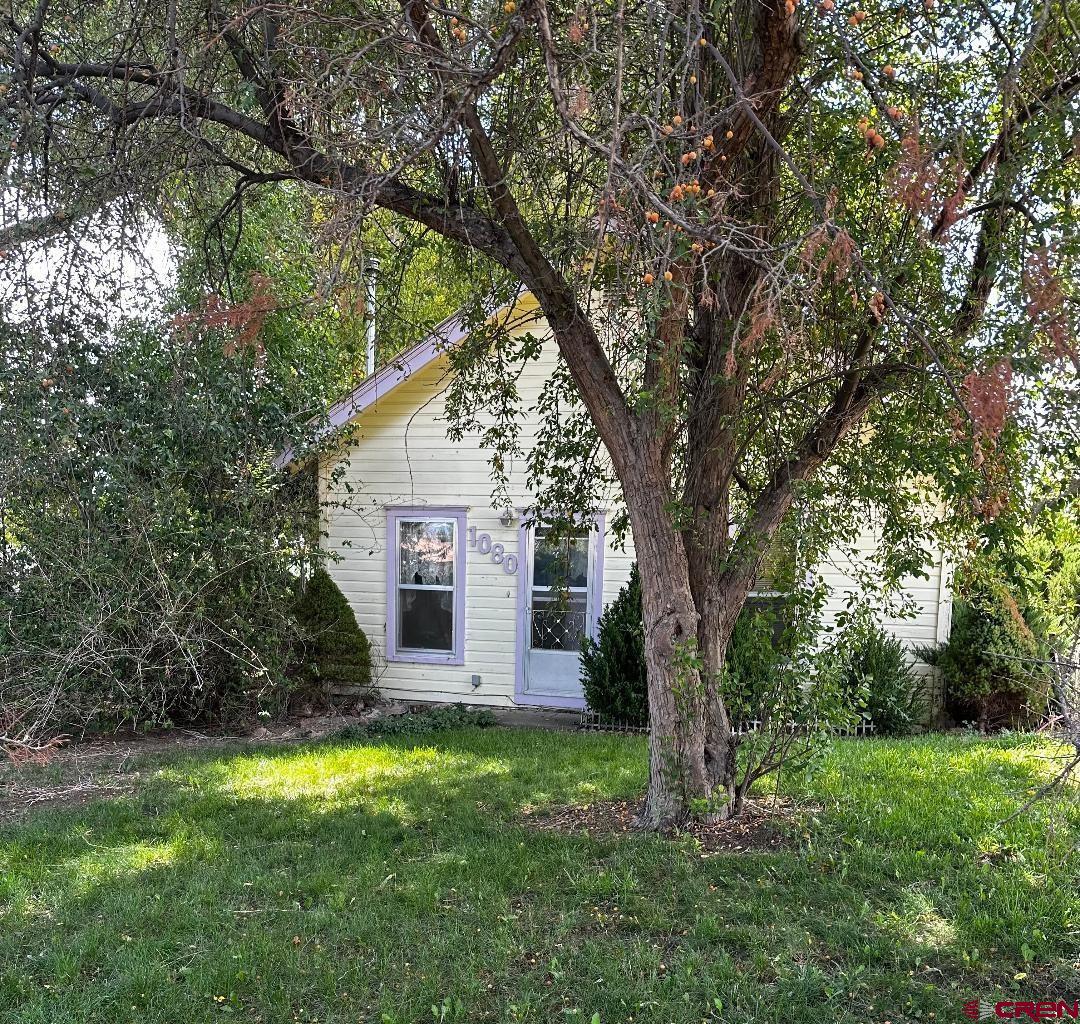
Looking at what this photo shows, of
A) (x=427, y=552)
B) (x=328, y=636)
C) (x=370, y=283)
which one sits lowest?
(x=328, y=636)

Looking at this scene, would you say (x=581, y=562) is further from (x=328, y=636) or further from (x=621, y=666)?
(x=328, y=636)

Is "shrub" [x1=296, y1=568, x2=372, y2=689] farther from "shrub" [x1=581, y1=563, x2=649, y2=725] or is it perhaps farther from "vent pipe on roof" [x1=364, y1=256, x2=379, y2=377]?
"vent pipe on roof" [x1=364, y1=256, x2=379, y2=377]

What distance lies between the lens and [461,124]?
4395 mm

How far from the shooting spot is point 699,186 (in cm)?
384

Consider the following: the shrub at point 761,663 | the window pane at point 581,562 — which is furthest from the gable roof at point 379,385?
the shrub at point 761,663

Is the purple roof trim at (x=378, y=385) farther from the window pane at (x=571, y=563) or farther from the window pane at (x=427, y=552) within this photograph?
the window pane at (x=571, y=563)

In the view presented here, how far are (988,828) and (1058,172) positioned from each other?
3702 mm

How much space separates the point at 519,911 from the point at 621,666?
16.1ft

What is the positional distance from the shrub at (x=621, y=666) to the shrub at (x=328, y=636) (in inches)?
117

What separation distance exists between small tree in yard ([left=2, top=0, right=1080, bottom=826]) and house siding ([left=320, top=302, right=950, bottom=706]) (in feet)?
14.3

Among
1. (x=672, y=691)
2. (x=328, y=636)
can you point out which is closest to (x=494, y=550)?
(x=328, y=636)

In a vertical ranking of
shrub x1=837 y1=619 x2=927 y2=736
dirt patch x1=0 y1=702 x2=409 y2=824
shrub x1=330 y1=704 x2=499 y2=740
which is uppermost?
shrub x1=837 y1=619 x2=927 y2=736

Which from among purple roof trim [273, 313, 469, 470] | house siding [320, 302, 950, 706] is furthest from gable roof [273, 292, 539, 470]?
house siding [320, 302, 950, 706]

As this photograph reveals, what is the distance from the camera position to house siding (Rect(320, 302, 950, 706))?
10.2 metres
